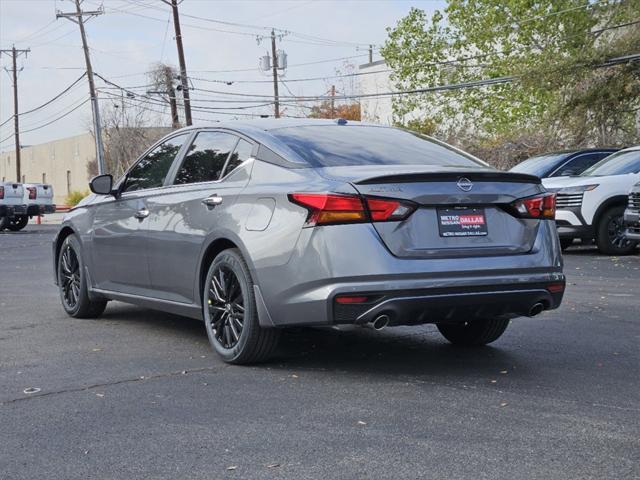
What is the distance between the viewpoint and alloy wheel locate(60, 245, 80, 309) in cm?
924

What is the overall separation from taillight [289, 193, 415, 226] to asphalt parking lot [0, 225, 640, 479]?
0.97 m

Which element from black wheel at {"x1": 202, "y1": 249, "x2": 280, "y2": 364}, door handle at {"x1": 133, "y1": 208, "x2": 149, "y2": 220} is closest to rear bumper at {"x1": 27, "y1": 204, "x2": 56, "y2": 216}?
door handle at {"x1": 133, "y1": 208, "x2": 149, "y2": 220}

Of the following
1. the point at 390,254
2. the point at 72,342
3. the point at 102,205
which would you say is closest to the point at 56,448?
the point at 390,254

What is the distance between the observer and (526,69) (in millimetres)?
30969

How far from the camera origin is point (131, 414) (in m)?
5.41

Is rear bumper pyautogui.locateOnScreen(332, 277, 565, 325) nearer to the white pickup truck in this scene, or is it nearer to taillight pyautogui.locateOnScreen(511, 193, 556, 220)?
taillight pyautogui.locateOnScreen(511, 193, 556, 220)

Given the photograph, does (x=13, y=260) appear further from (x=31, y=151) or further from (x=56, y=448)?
(x=31, y=151)

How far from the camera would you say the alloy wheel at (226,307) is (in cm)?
670

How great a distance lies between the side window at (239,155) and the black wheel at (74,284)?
8.12ft

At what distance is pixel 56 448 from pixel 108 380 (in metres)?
1.57

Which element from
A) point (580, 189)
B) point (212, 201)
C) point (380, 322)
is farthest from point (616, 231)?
point (380, 322)

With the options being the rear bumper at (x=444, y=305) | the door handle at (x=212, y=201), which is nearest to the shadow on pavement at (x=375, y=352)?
the rear bumper at (x=444, y=305)

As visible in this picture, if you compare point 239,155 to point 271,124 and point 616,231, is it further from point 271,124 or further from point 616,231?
point 616,231

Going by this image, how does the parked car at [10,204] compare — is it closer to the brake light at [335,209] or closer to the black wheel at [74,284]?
the black wheel at [74,284]
